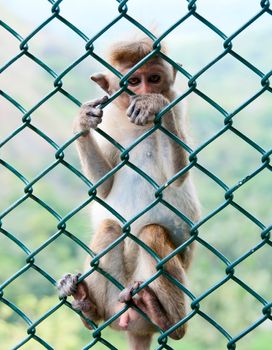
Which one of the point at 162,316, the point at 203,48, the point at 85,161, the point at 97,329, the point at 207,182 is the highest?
the point at 207,182

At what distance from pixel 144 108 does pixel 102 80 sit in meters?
0.90

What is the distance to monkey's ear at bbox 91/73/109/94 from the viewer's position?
401 centimetres

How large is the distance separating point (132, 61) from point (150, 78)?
12 cm

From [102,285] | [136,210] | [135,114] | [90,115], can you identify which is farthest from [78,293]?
[135,114]

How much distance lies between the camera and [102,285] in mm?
4148

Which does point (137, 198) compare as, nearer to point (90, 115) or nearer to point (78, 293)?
point (78, 293)

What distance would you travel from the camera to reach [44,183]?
14789 millimetres

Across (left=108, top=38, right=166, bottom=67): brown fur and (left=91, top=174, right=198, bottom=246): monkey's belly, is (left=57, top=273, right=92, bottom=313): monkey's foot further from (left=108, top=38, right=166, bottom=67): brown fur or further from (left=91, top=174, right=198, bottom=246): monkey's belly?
(left=108, top=38, right=166, bottom=67): brown fur

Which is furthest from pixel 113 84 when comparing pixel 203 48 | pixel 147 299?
pixel 203 48

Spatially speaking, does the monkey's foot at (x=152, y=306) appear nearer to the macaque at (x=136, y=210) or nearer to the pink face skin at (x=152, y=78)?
the macaque at (x=136, y=210)

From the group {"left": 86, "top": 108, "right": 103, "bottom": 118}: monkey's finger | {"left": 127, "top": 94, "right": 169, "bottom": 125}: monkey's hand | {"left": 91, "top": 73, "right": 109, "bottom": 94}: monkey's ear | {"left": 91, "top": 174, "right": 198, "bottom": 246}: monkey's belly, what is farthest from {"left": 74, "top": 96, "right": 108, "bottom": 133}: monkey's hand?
{"left": 91, "top": 174, "right": 198, "bottom": 246}: monkey's belly

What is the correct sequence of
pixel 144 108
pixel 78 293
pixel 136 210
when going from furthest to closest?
1. pixel 136 210
2. pixel 78 293
3. pixel 144 108

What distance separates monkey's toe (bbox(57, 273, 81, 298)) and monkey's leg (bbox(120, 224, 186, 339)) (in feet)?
0.91

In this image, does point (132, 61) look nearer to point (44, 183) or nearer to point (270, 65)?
point (270, 65)
